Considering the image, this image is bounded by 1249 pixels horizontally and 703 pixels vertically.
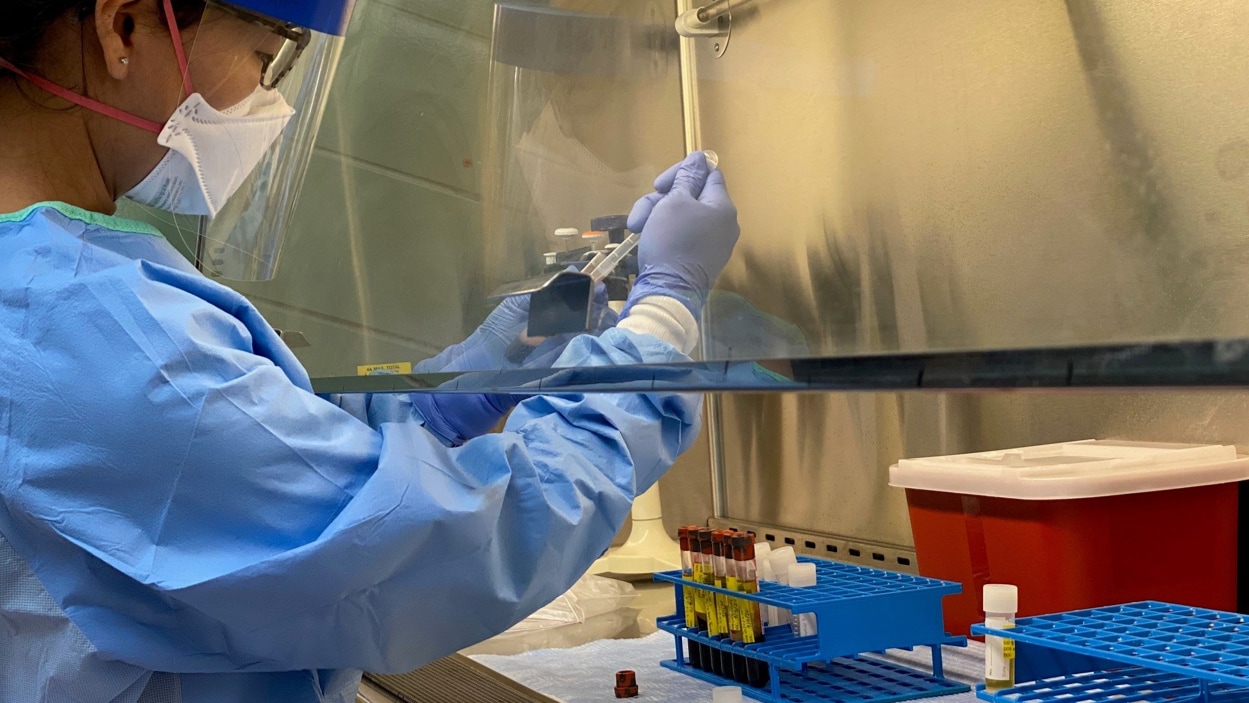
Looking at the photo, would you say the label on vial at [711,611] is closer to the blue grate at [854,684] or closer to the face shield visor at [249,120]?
the blue grate at [854,684]

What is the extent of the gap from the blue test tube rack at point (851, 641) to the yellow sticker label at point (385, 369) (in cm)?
54

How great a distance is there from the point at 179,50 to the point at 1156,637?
1.03 metres

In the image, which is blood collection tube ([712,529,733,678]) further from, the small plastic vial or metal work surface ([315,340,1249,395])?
metal work surface ([315,340,1249,395])

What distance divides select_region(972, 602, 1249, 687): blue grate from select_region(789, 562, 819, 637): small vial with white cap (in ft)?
0.84

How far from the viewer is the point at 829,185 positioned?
772 mm

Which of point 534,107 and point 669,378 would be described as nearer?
point 669,378

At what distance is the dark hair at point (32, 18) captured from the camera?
94 cm

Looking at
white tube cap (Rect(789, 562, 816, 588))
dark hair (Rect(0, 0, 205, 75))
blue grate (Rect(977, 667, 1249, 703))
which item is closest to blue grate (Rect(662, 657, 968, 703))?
white tube cap (Rect(789, 562, 816, 588))

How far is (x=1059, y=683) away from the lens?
103 centimetres

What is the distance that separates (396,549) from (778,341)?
0.40 metres

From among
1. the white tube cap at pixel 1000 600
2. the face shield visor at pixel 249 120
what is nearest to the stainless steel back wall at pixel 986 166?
the white tube cap at pixel 1000 600

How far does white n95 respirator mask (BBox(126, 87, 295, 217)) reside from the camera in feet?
3.43

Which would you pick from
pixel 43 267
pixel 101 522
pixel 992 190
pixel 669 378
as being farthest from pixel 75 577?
pixel 992 190

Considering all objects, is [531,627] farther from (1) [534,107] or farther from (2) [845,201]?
(2) [845,201]
